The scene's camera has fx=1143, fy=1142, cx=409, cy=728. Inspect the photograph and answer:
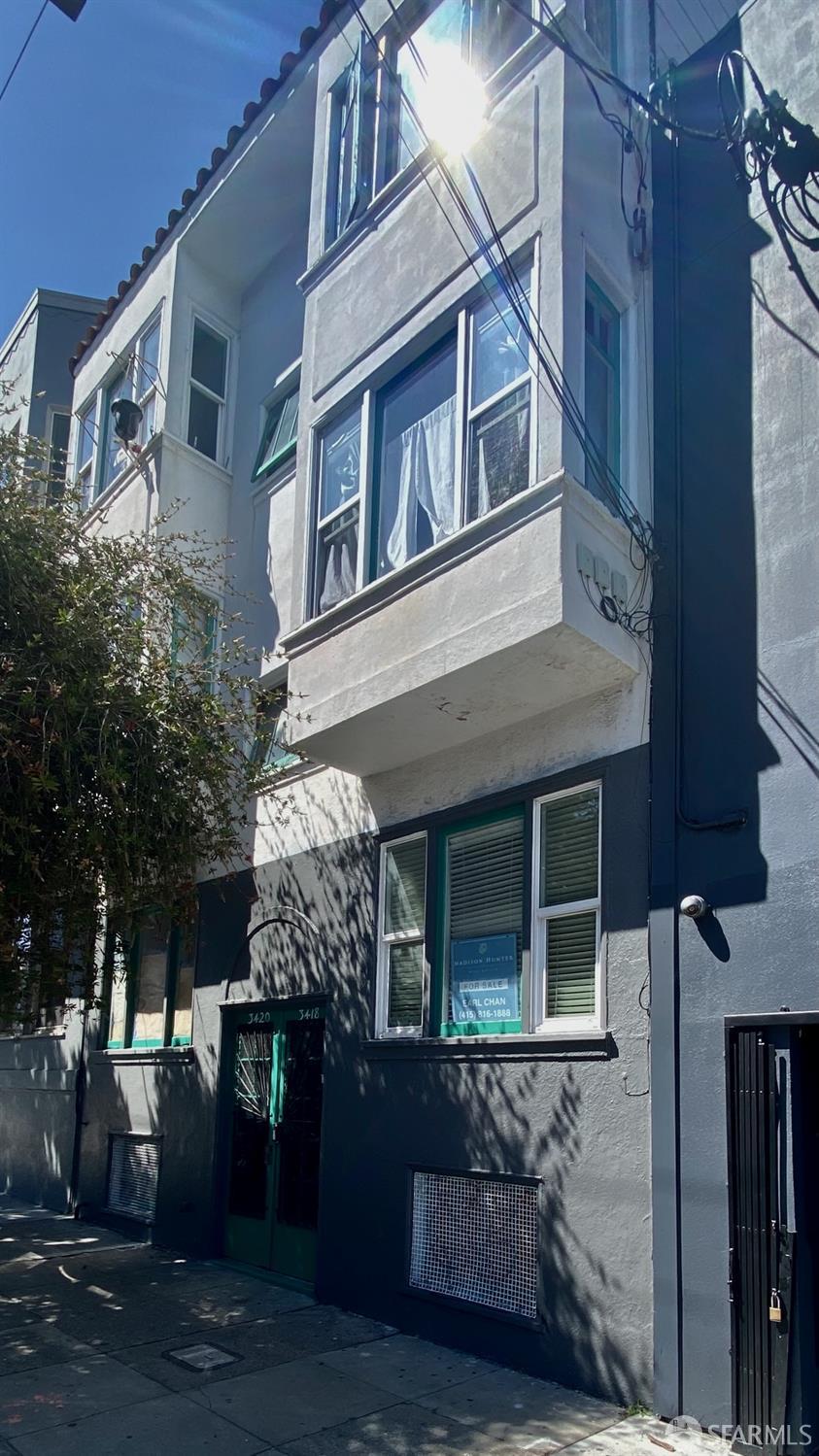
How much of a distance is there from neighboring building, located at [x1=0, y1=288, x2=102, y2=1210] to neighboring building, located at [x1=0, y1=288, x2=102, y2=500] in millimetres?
15

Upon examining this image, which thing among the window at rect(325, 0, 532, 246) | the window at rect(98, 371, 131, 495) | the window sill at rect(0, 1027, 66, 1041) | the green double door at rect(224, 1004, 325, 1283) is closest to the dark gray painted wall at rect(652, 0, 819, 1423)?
the window at rect(325, 0, 532, 246)

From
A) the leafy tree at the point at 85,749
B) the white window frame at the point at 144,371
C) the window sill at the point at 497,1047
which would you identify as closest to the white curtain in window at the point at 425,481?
the leafy tree at the point at 85,749

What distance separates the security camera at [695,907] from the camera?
6371mm

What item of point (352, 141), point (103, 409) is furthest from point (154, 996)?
point (352, 141)

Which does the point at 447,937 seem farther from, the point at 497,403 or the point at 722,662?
the point at 497,403

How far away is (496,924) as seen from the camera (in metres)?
7.89

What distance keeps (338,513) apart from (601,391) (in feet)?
7.92

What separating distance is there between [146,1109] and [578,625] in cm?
771

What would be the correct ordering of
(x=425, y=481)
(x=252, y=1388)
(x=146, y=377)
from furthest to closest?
(x=146, y=377)
(x=425, y=481)
(x=252, y=1388)

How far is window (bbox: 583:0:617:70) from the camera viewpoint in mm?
8250

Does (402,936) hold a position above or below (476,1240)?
above

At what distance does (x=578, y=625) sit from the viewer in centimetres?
678

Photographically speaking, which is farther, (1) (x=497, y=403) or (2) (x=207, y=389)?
(2) (x=207, y=389)

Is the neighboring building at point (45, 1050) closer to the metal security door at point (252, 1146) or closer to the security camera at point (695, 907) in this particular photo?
the metal security door at point (252, 1146)
